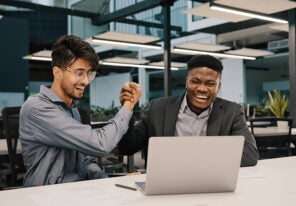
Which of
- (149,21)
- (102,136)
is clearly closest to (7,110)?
(102,136)

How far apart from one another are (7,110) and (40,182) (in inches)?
28.4

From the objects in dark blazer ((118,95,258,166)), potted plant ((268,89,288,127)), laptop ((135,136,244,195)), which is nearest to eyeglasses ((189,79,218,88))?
dark blazer ((118,95,258,166))

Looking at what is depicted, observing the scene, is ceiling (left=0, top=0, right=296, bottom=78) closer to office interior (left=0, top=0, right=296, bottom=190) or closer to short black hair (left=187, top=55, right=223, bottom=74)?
office interior (left=0, top=0, right=296, bottom=190)

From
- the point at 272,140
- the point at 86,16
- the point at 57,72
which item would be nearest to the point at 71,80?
the point at 57,72

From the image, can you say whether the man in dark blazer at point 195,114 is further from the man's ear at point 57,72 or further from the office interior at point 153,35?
the office interior at point 153,35

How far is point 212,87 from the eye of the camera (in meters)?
2.12

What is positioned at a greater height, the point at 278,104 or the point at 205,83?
the point at 205,83

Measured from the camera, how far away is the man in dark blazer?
2.11 m

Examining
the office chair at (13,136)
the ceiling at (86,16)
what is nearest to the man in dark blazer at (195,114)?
the office chair at (13,136)

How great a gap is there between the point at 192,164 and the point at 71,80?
2.42ft

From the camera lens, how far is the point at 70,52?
5.43 feet

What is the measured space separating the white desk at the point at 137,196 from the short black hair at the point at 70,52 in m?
0.56

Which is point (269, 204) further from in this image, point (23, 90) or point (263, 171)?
point (23, 90)

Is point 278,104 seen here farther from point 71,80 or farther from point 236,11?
point 71,80
